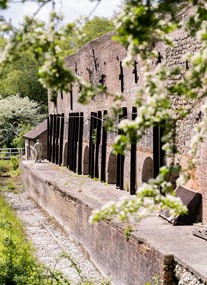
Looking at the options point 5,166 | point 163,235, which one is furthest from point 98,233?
point 5,166

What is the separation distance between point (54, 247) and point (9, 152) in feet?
85.8

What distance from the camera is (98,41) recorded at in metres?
22.2

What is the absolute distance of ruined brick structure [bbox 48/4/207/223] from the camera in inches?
504

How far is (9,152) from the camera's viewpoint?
1655 inches

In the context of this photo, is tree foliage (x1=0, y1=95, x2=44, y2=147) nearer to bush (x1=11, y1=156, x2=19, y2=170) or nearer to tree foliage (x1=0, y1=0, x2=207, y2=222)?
bush (x1=11, y1=156, x2=19, y2=170)

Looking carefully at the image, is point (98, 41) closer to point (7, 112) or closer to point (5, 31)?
point (5, 31)

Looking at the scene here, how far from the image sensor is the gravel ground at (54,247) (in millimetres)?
13172

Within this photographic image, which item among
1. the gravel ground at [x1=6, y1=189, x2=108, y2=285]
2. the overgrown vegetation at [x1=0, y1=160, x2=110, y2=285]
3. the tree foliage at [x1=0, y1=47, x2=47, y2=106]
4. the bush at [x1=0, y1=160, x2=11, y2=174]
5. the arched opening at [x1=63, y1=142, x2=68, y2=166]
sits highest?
the tree foliage at [x1=0, y1=47, x2=47, y2=106]

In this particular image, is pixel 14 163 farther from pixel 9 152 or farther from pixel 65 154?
pixel 65 154

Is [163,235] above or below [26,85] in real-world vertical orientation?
below

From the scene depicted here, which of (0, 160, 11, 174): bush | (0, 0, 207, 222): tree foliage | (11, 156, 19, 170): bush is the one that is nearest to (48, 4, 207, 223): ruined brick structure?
(11, 156, 19, 170): bush

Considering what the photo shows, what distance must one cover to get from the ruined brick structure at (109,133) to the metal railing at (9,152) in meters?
9.54

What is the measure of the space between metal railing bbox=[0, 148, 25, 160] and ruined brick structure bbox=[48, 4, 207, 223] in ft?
31.3

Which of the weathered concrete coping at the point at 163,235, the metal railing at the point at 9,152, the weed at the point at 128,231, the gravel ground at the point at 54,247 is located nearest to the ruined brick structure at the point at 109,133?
the weathered concrete coping at the point at 163,235
